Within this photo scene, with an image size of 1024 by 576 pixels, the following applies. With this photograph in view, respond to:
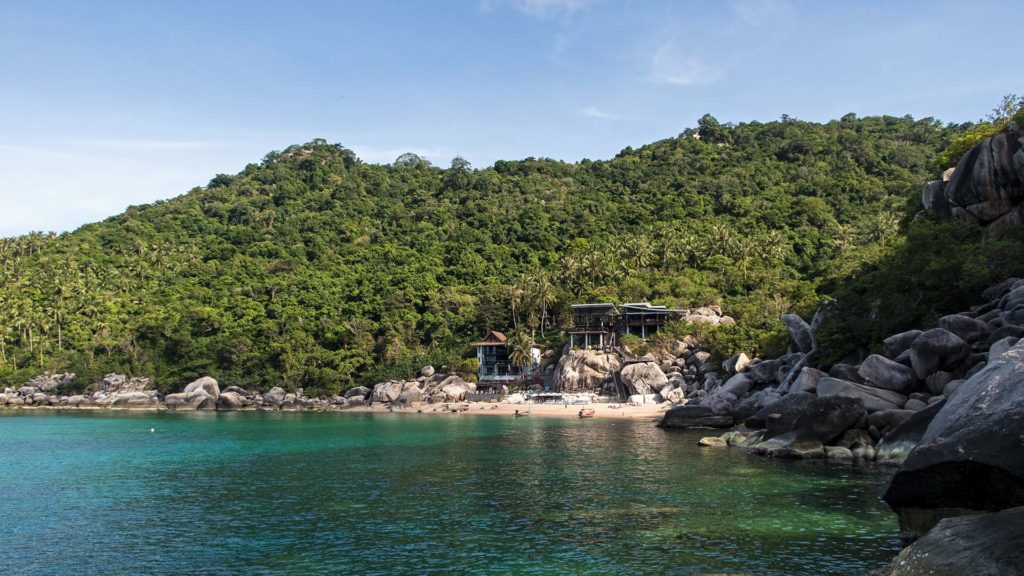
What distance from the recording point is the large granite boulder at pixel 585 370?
76.8m

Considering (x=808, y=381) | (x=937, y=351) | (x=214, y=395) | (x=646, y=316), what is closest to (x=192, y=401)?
(x=214, y=395)

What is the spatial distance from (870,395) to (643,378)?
133 feet

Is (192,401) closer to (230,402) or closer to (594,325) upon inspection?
(230,402)

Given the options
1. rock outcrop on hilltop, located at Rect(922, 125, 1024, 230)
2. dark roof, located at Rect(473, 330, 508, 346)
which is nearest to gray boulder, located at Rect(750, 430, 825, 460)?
rock outcrop on hilltop, located at Rect(922, 125, 1024, 230)

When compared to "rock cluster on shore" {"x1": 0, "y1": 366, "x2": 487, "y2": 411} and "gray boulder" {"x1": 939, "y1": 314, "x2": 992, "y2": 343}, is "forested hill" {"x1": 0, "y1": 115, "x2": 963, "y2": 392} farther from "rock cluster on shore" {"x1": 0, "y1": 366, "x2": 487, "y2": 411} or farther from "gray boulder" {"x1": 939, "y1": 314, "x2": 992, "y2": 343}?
"gray boulder" {"x1": 939, "y1": 314, "x2": 992, "y2": 343}

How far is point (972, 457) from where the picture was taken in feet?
45.2

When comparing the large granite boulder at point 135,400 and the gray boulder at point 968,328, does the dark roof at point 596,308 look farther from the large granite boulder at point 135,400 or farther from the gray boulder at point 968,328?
the large granite boulder at point 135,400

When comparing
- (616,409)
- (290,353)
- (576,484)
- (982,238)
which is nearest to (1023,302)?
(982,238)

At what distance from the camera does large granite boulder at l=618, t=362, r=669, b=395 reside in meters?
71.5

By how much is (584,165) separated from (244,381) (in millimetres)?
96960

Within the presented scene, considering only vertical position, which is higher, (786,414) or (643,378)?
(643,378)

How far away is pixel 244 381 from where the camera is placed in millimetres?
90188

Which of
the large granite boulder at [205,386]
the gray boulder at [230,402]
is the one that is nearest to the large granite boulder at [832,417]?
the gray boulder at [230,402]

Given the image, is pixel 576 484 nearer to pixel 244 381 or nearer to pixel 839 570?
pixel 839 570
